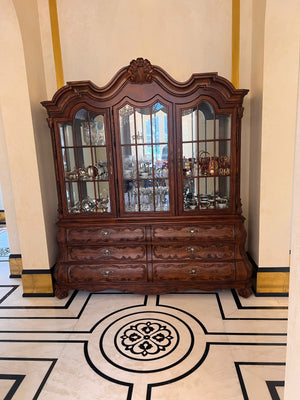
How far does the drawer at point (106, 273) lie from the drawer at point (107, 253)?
8cm

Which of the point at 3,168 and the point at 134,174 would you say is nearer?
the point at 134,174

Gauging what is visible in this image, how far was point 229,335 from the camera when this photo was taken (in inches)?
95.3

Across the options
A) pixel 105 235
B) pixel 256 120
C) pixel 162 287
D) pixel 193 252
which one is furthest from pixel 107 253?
pixel 256 120

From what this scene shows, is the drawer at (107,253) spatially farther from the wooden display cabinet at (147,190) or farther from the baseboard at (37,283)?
the baseboard at (37,283)

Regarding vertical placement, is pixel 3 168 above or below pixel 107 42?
below

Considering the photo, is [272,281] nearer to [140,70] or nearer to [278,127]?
[278,127]

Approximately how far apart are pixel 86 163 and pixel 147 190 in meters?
0.66

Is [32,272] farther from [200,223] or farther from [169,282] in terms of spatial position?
[200,223]

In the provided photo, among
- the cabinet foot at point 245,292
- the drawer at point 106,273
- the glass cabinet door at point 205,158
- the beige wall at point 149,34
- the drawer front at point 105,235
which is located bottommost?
the cabinet foot at point 245,292

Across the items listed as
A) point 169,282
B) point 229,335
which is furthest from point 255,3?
point 229,335

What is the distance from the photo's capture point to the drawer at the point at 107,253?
299 cm

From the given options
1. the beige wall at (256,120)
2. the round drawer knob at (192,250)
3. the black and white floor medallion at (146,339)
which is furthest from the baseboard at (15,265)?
the beige wall at (256,120)

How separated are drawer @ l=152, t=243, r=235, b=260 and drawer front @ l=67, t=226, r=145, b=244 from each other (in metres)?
0.22

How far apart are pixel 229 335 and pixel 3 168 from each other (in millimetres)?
2908
